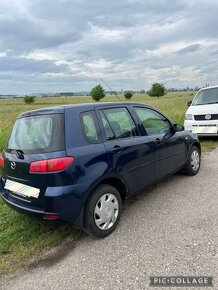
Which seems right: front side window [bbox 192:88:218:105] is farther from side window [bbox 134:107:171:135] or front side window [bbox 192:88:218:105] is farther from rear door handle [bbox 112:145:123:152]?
rear door handle [bbox 112:145:123:152]

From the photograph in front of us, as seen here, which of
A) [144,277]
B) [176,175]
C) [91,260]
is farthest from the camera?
[176,175]

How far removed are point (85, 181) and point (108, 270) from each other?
0.94 meters

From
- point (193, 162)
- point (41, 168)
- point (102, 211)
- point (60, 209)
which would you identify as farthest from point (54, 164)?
point (193, 162)

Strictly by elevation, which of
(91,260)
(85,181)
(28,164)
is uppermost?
(28,164)

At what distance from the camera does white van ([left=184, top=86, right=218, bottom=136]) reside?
8.54m

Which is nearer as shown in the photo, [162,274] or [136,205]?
[162,274]

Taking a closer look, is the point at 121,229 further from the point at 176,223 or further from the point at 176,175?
the point at 176,175

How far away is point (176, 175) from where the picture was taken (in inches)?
217

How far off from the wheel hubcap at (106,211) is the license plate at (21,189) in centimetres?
74

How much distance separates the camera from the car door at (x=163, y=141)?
13.9 feet

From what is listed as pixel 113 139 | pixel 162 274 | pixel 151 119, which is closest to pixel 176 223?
pixel 162 274

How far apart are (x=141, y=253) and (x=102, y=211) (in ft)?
2.17

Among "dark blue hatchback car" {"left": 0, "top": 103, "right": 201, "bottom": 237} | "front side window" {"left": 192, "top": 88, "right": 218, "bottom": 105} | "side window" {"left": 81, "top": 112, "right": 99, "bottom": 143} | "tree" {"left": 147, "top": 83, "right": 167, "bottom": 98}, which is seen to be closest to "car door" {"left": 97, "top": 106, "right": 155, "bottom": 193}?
"dark blue hatchback car" {"left": 0, "top": 103, "right": 201, "bottom": 237}

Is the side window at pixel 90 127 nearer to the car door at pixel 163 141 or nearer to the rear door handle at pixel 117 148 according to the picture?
the rear door handle at pixel 117 148
